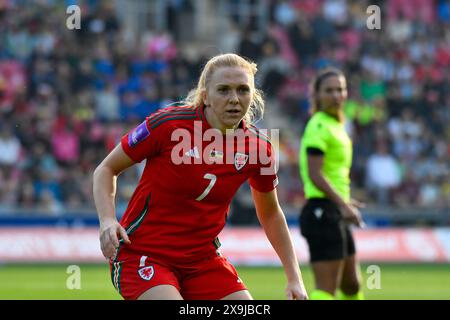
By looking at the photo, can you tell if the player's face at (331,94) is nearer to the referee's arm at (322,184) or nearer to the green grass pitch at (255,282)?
the referee's arm at (322,184)

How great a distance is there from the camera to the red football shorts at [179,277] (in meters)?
5.70

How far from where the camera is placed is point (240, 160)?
5969 mm

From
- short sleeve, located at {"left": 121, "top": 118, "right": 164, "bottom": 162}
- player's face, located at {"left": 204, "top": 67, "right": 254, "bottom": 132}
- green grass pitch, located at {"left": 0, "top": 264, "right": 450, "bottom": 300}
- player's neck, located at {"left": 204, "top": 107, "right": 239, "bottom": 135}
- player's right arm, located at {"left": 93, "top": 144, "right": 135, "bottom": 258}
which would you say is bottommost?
green grass pitch, located at {"left": 0, "top": 264, "right": 450, "bottom": 300}

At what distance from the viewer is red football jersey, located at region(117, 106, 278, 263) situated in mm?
5797

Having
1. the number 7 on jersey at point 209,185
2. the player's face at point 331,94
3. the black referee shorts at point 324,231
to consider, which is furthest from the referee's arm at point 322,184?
the number 7 on jersey at point 209,185

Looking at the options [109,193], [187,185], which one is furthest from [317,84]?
[109,193]

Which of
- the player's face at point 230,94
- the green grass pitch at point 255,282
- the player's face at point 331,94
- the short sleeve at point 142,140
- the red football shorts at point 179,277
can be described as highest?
the player's face at point 331,94

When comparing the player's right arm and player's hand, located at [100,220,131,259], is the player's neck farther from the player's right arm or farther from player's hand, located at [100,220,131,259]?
player's hand, located at [100,220,131,259]

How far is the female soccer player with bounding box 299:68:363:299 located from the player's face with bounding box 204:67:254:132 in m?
2.84

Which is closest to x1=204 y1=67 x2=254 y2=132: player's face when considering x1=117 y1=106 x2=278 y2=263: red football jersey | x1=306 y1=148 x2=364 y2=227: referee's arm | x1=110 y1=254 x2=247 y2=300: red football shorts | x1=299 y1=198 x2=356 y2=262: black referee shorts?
x1=117 y1=106 x2=278 y2=263: red football jersey

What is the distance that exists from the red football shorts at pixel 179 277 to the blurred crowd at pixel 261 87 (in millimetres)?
12057

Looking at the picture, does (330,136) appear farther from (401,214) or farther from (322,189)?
(401,214)

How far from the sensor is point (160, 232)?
5.83m
